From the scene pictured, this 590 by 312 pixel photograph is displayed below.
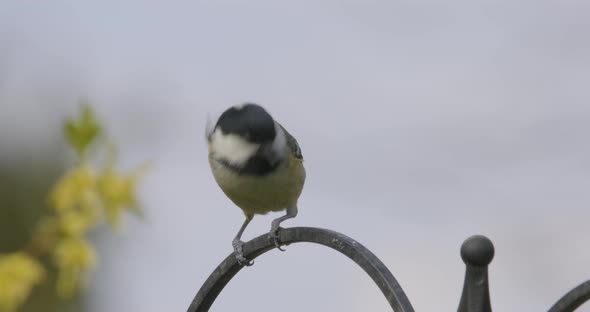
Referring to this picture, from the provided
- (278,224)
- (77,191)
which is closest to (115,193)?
(77,191)

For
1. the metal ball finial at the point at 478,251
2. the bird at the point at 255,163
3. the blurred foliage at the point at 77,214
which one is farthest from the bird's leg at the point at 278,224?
the blurred foliage at the point at 77,214

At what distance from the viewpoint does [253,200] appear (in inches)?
72.9

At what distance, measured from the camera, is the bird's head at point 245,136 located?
155 cm

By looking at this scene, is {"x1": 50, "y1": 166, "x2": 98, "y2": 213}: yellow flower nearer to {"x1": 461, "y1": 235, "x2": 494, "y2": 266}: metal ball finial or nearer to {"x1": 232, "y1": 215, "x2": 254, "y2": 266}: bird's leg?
{"x1": 461, "y1": 235, "x2": 494, "y2": 266}: metal ball finial

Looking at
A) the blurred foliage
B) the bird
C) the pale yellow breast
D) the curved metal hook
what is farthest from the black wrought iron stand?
the blurred foliage

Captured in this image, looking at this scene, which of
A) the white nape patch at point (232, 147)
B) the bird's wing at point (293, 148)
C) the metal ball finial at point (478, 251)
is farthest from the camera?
the bird's wing at point (293, 148)

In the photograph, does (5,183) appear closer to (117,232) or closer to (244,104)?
(244,104)

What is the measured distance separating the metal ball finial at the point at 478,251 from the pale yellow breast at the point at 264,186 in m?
0.80

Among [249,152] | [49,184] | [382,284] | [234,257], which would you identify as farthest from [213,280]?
[49,184]

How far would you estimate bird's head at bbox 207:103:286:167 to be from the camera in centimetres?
155

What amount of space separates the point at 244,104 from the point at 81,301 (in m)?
2.46

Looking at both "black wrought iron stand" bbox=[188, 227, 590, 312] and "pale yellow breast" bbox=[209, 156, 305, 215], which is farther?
"pale yellow breast" bbox=[209, 156, 305, 215]

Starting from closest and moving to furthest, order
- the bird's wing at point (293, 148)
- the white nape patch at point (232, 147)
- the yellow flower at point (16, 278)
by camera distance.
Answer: the yellow flower at point (16, 278) → the white nape patch at point (232, 147) → the bird's wing at point (293, 148)

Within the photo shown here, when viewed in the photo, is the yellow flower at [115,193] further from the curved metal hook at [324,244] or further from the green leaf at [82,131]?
the curved metal hook at [324,244]
